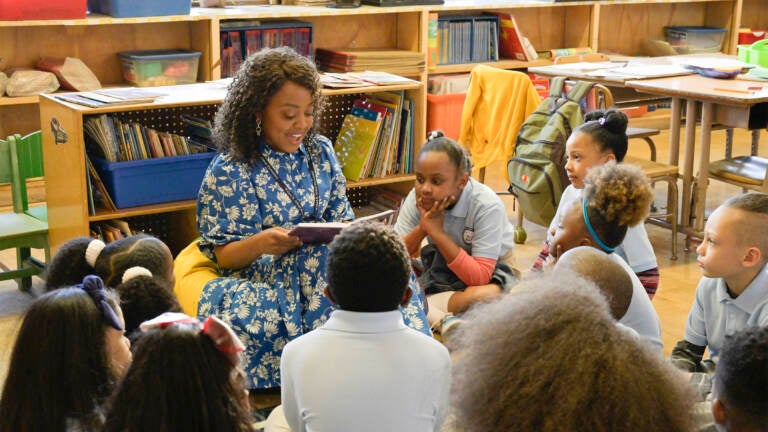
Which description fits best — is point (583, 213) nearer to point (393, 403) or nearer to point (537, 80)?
point (393, 403)

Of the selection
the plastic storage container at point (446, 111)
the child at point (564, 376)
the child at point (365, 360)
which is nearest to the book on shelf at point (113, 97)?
the child at point (365, 360)

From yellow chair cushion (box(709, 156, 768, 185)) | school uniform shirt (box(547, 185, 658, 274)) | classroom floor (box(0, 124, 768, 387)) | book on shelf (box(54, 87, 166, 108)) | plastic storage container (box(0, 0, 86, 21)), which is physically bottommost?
classroom floor (box(0, 124, 768, 387))

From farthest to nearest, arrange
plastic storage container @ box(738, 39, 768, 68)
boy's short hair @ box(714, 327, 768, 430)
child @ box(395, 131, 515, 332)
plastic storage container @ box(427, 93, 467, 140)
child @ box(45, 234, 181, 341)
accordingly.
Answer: plastic storage container @ box(427, 93, 467, 140)
plastic storage container @ box(738, 39, 768, 68)
child @ box(395, 131, 515, 332)
child @ box(45, 234, 181, 341)
boy's short hair @ box(714, 327, 768, 430)

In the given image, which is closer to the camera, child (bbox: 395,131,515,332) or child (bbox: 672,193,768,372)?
child (bbox: 672,193,768,372)

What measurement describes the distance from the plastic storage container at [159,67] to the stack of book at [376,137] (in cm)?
147

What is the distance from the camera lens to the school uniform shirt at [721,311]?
2.22 metres

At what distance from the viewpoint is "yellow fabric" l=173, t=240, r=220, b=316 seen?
2.75 metres

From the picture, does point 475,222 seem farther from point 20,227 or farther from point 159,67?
point 159,67

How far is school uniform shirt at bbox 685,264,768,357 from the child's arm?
1 centimetres

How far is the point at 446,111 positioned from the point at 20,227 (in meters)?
2.80

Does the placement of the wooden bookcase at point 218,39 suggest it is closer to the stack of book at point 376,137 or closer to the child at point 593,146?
the stack of book at point 376,137

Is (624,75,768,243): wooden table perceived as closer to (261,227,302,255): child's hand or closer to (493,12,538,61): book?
(493,12,538,61): book

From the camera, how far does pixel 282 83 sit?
2.72 m

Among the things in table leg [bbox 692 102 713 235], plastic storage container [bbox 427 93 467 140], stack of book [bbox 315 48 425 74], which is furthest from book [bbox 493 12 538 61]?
table leg [bbox 692 102 713 235]
